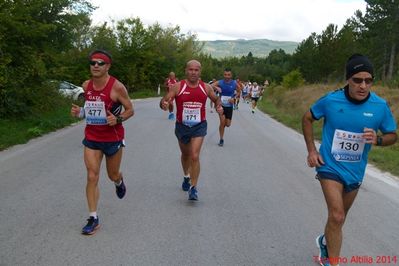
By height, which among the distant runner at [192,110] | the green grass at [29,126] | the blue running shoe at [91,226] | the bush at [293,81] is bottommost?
the bush at [293,81]

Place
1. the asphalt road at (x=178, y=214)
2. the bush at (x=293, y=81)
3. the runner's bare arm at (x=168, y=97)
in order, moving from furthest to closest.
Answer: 1. the bush at (x=293, y=81)
2. the runner's bare arm at (x=168, y=97)
3. the asphalt road at (x=178, y=214)

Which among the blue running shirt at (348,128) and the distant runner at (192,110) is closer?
the blue running shirt at (348,128)

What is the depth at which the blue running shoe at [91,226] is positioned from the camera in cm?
518

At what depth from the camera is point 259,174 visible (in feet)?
29.5

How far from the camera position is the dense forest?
1427cm

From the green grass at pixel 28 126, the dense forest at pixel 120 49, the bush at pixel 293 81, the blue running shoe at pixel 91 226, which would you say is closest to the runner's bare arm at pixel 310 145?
the blue running shoe at pixel 91 226

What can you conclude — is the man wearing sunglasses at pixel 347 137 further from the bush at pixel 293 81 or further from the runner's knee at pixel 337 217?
the bush at pixel 293 81

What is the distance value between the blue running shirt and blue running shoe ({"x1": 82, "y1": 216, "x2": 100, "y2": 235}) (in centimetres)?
246

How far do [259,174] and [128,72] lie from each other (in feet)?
125

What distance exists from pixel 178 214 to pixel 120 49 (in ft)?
135

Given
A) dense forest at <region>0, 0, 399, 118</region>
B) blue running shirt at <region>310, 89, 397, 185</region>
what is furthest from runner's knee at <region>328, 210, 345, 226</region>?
dense forest at <region>0, 0, 399, 118</region>

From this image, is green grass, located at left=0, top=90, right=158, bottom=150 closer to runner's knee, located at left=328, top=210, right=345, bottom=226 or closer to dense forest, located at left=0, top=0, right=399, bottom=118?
dense forest, located at left=0, top=0, right=399, bottom=118

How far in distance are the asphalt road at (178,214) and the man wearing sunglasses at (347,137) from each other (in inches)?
28.9

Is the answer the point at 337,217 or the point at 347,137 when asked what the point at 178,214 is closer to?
the point at 337,217
